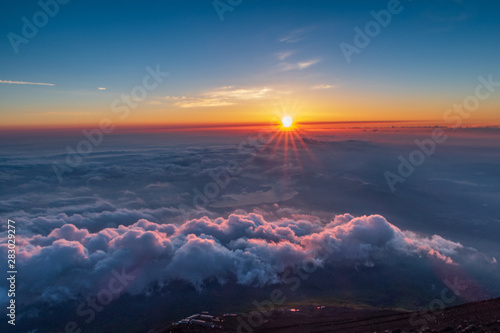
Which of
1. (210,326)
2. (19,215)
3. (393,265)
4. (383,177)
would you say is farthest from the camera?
(383,177)

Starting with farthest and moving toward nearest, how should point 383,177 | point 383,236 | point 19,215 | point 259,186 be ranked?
1. point 383,177
2. point 259,186
3. point 19,215
4. point 383,236

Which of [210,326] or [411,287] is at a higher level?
[210,326]

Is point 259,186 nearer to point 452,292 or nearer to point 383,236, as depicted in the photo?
point 383,236

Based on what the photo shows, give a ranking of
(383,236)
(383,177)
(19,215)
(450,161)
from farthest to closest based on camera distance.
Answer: (450,161), (383,177), (19,215), (383,236)

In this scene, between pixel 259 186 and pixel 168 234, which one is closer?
pixel 168 234

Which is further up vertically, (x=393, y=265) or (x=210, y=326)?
(x=210, y=326)

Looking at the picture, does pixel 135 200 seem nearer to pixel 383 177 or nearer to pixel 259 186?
pixel 259 186

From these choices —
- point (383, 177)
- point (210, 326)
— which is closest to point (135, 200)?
point (210, 326)

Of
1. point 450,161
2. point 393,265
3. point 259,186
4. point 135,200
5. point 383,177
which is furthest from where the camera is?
point 450,161

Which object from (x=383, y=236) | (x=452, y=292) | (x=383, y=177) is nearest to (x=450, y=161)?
(x=383, y=177)
